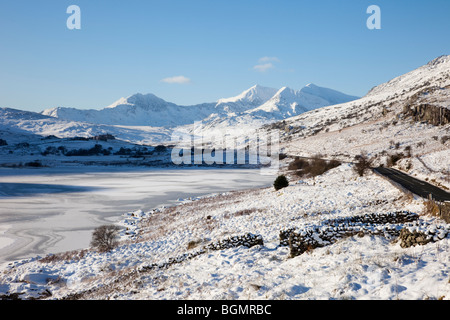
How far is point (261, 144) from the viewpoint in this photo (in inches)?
5586

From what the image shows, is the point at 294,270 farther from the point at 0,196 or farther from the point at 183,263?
the point at 0,196

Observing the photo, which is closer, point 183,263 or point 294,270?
point 294,270

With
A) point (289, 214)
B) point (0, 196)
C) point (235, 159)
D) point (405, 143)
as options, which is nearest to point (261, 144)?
point (235, 159)

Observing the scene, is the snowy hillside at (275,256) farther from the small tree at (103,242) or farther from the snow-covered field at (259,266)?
the small tree at (103,242)

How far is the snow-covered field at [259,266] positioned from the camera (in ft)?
24.6

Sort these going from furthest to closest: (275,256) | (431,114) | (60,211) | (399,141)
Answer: (431,114), (399,141), (60,211), (275,256)

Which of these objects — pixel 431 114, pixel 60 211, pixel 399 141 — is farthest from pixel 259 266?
pixel 431 114

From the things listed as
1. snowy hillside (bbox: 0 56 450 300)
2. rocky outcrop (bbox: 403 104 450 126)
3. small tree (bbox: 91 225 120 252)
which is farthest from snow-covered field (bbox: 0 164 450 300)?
rocky outcrop (bbox: 403 104 450 126)

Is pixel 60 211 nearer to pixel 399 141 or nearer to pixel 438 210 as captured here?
pixel 438 210

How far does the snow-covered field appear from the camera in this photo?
750cm

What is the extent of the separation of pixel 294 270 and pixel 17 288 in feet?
41.0

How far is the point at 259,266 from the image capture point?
10.4 m

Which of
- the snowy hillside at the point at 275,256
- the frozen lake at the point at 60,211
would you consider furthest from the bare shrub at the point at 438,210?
the frozen lake at the point at 60,211

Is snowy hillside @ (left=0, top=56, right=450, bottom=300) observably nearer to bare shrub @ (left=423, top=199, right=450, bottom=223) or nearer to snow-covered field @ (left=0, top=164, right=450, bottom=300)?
snow-covered field @ (left=0, top=164, right=450, bottom=300)
